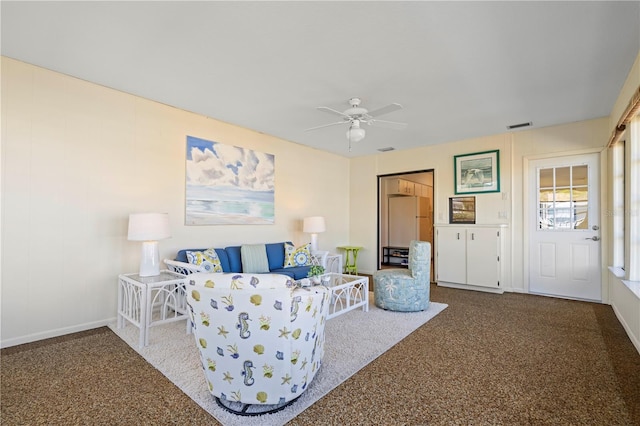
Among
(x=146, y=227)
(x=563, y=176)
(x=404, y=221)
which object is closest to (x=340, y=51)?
(x=146, y=227)

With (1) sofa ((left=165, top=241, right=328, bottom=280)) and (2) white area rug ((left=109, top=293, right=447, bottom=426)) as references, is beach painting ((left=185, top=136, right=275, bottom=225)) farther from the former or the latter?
(2) white area rug ((left=109, top=293, right=447, bottom=426))

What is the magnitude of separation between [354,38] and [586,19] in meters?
1.66

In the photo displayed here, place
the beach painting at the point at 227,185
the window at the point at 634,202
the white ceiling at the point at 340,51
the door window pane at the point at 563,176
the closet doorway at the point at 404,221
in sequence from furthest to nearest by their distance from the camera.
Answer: the closet doorway at the point at 404,221 < the door window pane at the point at 563,176 < the beach painting at the point at 227,185 < the window at the point at 634,202 < the white ceiling at the point at 340,51

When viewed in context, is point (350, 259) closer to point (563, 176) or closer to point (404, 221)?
point (404, 221)

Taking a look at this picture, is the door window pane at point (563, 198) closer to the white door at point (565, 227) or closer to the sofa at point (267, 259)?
the white door at point (565, 227)

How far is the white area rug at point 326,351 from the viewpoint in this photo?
193cm

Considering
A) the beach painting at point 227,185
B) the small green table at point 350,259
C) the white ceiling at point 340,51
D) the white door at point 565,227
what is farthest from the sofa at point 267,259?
the white door at point 565,227

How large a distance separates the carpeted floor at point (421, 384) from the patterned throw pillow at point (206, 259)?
3.53 feet

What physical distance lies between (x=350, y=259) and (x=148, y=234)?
4.33 m

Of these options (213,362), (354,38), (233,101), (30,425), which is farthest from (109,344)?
(354,38)

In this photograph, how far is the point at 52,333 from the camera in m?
3.05

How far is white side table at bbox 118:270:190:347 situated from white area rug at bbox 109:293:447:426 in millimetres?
158

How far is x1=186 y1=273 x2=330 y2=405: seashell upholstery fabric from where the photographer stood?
68.3 inches

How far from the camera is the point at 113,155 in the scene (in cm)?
346
